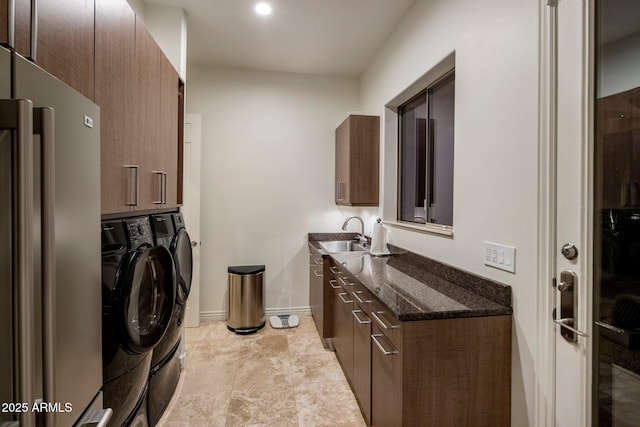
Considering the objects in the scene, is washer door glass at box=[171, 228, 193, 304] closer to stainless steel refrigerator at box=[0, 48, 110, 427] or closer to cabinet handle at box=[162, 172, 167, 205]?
A: cabinet handle at box=[162, 172, 167, 205]

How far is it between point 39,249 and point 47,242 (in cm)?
2

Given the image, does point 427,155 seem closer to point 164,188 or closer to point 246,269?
point 164,188

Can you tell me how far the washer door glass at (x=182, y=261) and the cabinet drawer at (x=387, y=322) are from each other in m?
1.30

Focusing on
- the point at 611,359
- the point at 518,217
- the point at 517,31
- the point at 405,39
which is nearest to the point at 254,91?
the point at 405,39

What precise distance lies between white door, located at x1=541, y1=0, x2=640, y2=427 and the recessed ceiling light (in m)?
2.00

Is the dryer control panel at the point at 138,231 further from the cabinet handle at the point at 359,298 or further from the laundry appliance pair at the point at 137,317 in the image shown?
the cabinet handle at the point at 359,298

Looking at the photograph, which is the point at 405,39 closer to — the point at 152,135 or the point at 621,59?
the point at 621,59

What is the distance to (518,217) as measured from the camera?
4.83 ft

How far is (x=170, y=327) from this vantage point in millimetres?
2061

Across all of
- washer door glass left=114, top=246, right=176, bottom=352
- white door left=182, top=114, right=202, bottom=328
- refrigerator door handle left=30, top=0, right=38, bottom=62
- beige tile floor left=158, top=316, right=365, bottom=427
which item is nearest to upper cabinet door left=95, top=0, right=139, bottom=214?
washer door glass left=114, top=246, right=176, bottom=352

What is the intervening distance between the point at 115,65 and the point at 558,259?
210 cm

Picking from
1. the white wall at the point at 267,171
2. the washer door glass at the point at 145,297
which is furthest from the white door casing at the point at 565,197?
the white wall at the point at 267,171

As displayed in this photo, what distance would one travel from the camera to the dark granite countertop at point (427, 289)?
1458mm

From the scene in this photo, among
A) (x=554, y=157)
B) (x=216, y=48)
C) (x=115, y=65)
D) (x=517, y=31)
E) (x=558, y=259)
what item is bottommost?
(x=558, y=259)
